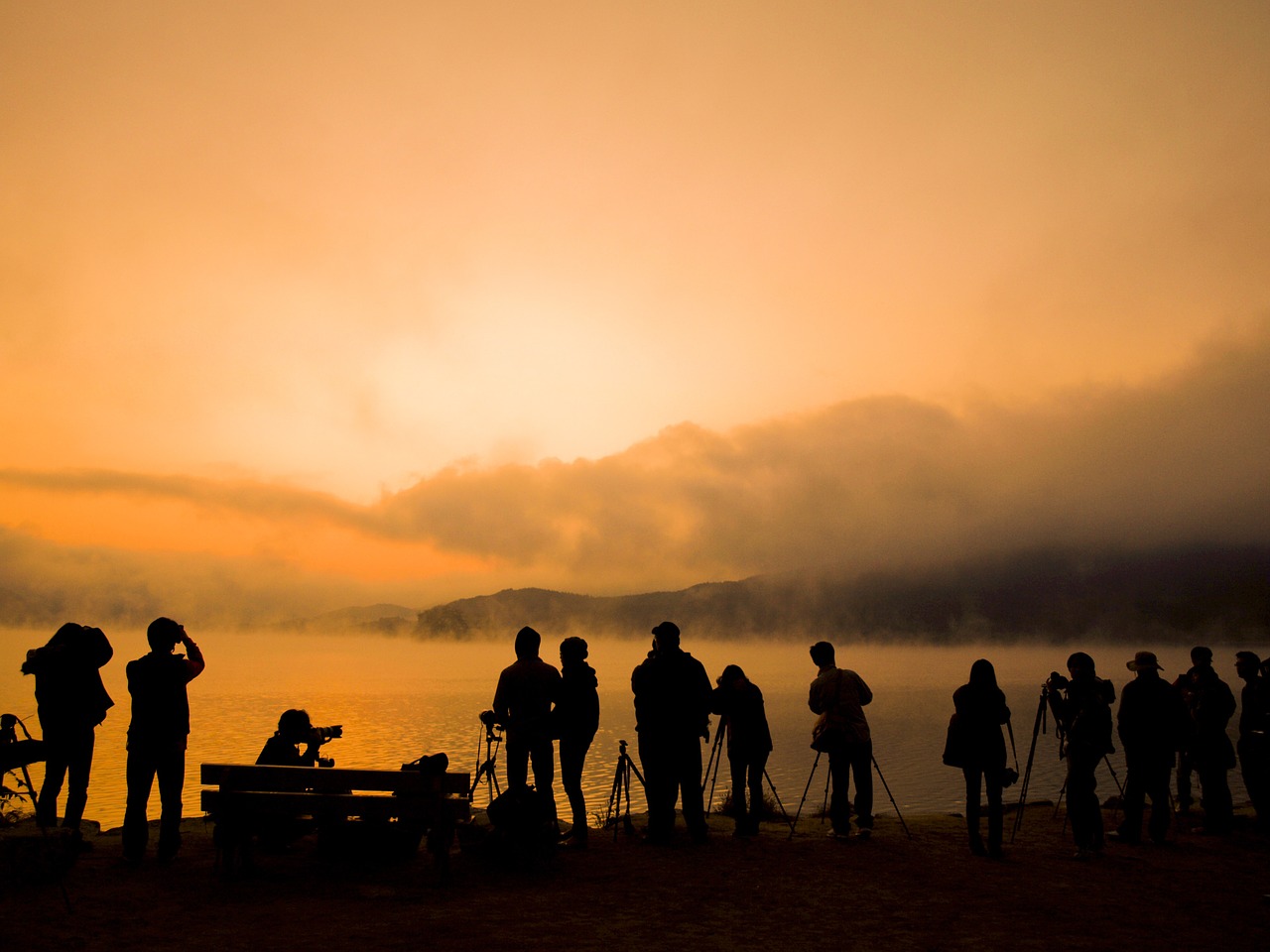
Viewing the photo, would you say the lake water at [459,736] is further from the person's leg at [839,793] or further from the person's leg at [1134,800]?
the person's leg at [1134,800]

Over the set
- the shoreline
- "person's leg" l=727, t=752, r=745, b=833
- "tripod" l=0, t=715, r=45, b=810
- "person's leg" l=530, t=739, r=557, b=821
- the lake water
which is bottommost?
the lake water

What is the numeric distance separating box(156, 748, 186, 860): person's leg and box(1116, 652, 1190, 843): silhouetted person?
9.91 m

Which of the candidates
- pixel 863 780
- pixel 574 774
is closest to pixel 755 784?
pixel 863 780

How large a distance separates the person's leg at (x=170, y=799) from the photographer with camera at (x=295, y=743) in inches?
32.8

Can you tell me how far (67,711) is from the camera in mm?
8641

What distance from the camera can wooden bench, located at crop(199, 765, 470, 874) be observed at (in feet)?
26.1

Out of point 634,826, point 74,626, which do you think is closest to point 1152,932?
point 634,826

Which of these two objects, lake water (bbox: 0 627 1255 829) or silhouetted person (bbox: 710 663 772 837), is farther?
lake water (bbox: 0 627 1255 829)

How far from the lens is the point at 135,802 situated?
822 centimetres

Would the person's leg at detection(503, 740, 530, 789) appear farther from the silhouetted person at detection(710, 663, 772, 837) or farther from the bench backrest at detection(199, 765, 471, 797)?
the silhouetted person at detection(710, 663, 772, 837)

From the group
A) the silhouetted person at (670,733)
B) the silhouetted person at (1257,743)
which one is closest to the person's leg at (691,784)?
the silhouetted person at (670,733)

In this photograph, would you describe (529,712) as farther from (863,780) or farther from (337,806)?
(863,780)

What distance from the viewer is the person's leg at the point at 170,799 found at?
8273 millimetres

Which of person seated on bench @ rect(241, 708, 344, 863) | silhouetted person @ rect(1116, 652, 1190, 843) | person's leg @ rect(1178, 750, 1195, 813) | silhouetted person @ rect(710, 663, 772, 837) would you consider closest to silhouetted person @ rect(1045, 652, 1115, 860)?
silhouetted person @ rect(1116, 652, 1190, 843)
